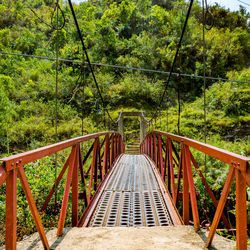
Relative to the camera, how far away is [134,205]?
2498mm

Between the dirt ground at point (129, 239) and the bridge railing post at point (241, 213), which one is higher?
the bridge railing post at point (241, 213)

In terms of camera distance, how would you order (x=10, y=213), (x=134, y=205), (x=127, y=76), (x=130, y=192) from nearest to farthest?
(x=10, y=213) → (x=134, y=205) → (x=130, y=192) → (x=127, y=76)

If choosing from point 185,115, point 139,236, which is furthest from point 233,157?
point 185,115

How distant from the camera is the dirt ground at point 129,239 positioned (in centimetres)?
137

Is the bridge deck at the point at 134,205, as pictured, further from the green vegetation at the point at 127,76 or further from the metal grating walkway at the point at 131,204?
the green vegetation at the point at 127,76

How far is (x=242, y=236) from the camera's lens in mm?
950

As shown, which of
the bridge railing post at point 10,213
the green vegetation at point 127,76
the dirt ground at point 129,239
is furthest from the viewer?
the green vegetation at point 127,76

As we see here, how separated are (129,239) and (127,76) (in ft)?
50.8

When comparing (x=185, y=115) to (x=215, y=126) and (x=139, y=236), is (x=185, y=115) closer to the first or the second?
(x=215, y=126)

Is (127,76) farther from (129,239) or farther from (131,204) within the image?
(129,239)

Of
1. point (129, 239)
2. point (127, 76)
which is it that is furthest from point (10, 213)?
point (127, 76)

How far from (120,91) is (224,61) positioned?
7.41 meters

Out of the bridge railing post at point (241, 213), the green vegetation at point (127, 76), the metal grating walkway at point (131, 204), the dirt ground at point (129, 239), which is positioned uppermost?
the green vegetation at point (127, 76)

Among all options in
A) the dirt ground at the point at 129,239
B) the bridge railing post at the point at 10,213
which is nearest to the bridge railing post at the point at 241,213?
the dirt ground at the point at 129,239
